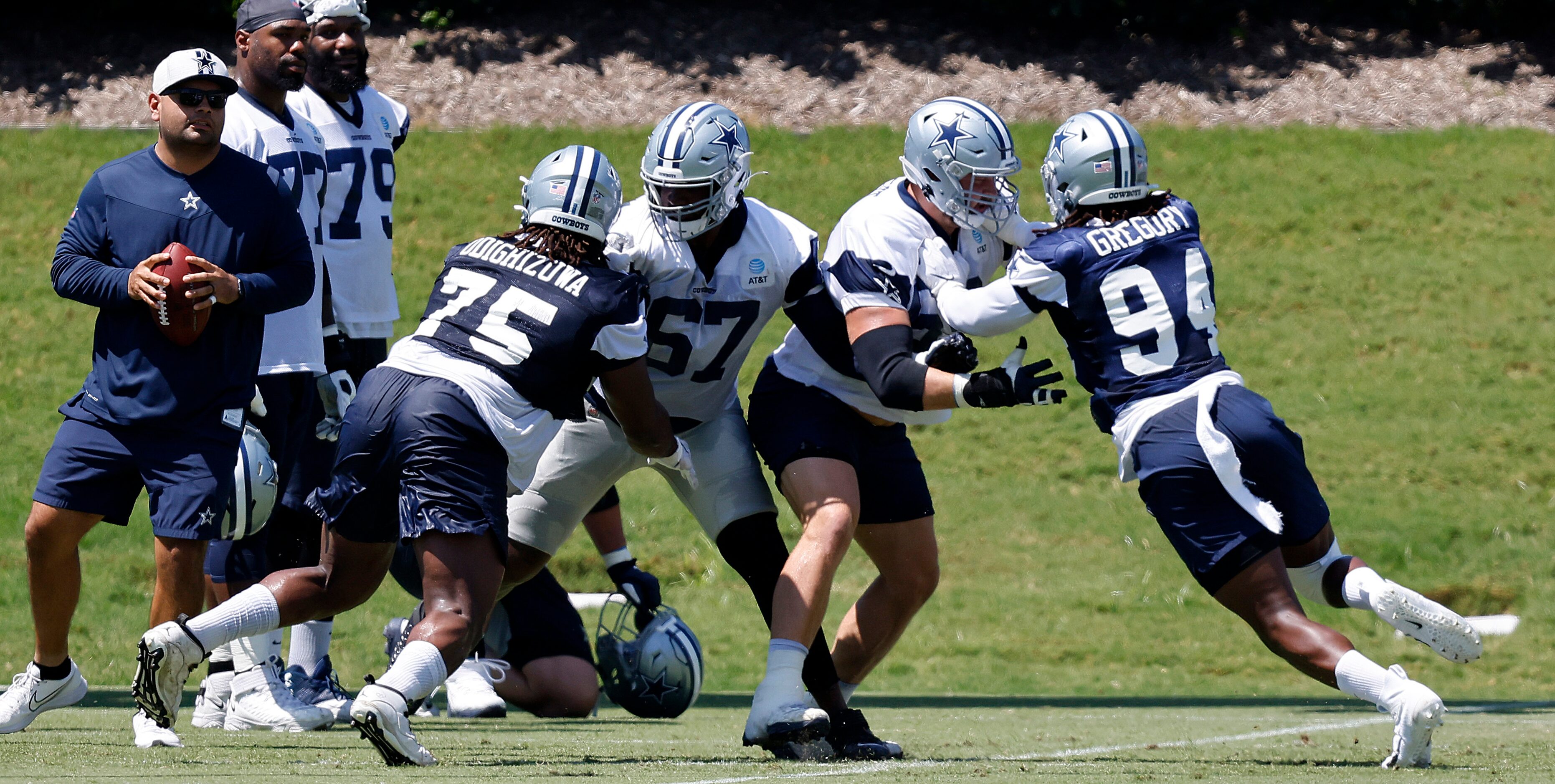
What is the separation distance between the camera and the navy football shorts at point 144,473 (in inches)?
194

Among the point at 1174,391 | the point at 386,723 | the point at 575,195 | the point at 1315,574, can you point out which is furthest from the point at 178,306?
the point at 1315,574

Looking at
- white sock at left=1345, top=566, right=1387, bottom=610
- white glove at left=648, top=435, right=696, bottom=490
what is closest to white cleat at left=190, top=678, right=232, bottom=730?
white glove at left=648, top=435, right=696, bottom=490

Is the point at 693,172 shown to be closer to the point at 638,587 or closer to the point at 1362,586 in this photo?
the point at 638,587

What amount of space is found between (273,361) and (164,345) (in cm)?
84

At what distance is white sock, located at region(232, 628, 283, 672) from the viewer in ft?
19.4

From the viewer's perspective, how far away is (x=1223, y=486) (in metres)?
4.70

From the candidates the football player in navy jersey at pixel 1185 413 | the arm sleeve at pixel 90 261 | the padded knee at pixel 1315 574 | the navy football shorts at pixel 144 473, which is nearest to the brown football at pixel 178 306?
the arm sleeve at pixel 90 261

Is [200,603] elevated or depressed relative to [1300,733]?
elevated

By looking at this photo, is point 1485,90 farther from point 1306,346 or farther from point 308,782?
point 308,782

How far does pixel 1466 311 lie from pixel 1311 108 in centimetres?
322

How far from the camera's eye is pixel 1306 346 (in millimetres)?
13195

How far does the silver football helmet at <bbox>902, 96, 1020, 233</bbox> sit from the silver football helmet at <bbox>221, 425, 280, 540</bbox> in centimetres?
219

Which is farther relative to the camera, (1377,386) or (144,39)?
(144,39)

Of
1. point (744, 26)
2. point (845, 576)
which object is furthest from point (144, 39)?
point (845, 576)
